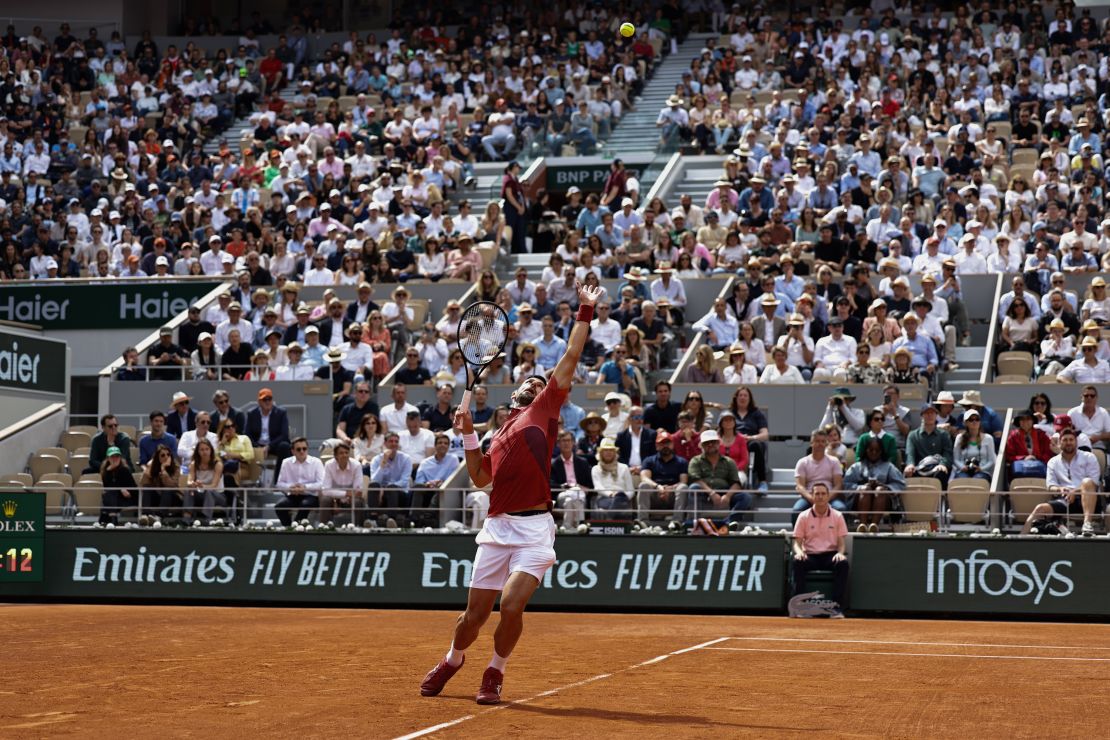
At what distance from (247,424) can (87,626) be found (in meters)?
7.06

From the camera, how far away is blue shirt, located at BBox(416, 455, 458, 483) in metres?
20.2

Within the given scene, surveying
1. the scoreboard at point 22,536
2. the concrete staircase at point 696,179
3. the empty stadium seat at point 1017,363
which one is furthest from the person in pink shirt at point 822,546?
the concrete staircase at point 696,179

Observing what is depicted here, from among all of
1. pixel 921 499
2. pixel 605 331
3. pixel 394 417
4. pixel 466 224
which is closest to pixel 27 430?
pixel 394 417

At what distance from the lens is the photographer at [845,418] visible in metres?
19.8

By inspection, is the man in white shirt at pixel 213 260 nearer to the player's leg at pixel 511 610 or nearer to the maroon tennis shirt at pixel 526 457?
the maroon tennis shirt at pixel 526 457

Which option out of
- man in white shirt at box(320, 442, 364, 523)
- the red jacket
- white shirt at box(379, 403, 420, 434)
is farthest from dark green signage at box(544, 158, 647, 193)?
the red jacket

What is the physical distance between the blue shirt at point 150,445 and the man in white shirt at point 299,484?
214 cm

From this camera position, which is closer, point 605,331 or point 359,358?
point 605,331

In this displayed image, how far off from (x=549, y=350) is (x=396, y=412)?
2.60 metres

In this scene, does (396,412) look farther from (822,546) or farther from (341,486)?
(822,546)

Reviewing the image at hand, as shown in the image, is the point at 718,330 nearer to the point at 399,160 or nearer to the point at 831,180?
the point at 831,180

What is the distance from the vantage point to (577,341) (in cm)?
920

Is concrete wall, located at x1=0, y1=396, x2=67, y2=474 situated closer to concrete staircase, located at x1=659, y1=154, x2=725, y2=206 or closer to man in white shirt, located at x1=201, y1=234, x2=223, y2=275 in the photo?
man in white shirt, located at x1=201, y1=234, x2=223, y2=275

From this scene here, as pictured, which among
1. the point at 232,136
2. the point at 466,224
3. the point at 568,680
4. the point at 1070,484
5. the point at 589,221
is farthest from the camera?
the point at 232,136
